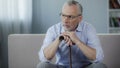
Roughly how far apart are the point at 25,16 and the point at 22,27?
0.16 meters

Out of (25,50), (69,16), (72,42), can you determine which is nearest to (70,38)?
(72,42)

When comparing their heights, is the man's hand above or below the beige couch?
above

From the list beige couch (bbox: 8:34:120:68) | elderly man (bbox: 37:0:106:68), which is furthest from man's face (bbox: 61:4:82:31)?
beige couch (bbox: 8:34:120:68)

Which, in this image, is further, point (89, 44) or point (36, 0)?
point (36, 0)

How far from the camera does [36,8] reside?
152 inches

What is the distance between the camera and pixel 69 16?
6.51 feet

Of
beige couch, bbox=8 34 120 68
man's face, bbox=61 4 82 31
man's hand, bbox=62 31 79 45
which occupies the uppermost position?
man's face, bbox=61 4 82 31

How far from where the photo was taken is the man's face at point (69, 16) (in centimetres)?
197

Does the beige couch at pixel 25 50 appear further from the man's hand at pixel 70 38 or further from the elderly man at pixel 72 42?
the man's hand at pixel 70 38

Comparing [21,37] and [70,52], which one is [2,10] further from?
[70,52]

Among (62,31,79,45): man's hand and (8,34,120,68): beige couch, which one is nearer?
(62,31,79,45): man's hand

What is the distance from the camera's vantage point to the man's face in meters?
1.97

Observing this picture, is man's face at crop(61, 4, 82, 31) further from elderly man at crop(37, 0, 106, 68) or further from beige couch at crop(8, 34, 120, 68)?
beige couch at crop(8, 34, 120, 68)

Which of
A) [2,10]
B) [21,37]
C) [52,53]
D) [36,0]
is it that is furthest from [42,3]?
[52,53]
